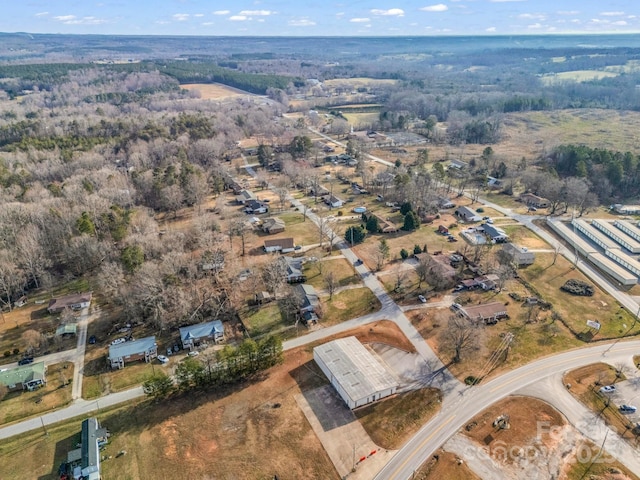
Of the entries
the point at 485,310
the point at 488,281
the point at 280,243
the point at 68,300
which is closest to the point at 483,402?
Answer: the point at 485,310


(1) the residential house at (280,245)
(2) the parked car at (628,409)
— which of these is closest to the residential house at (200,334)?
(1) the residential house at (280,245)

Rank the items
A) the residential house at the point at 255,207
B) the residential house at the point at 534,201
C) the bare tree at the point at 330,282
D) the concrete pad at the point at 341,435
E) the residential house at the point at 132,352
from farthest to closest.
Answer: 1. the residential house at the point at 534,201
2. the residential house at the point at 255,207
3. the bare tree at the point at 330,282
4. the residential house at the point at 132,352
5. the concrete pad at the point at 341,435

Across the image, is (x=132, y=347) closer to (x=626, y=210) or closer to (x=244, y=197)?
(x=244, y=197)

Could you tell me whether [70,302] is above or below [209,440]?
above

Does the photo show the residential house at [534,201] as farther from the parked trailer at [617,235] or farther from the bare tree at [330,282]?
the bare tree at [330,282]

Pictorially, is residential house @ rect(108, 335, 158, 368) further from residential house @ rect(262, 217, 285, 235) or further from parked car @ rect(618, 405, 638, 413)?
parked car @ rect(618, 405, 638, 413)

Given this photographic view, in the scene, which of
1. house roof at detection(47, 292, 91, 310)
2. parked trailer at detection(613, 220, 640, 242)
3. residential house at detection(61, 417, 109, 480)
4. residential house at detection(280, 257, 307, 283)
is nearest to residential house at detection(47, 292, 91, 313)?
house roof at detection(47, 292, 91, 310)

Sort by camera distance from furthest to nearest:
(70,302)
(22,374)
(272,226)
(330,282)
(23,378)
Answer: (272,226) < (330,282) < (70,302) < (22,374) < (23,378)
